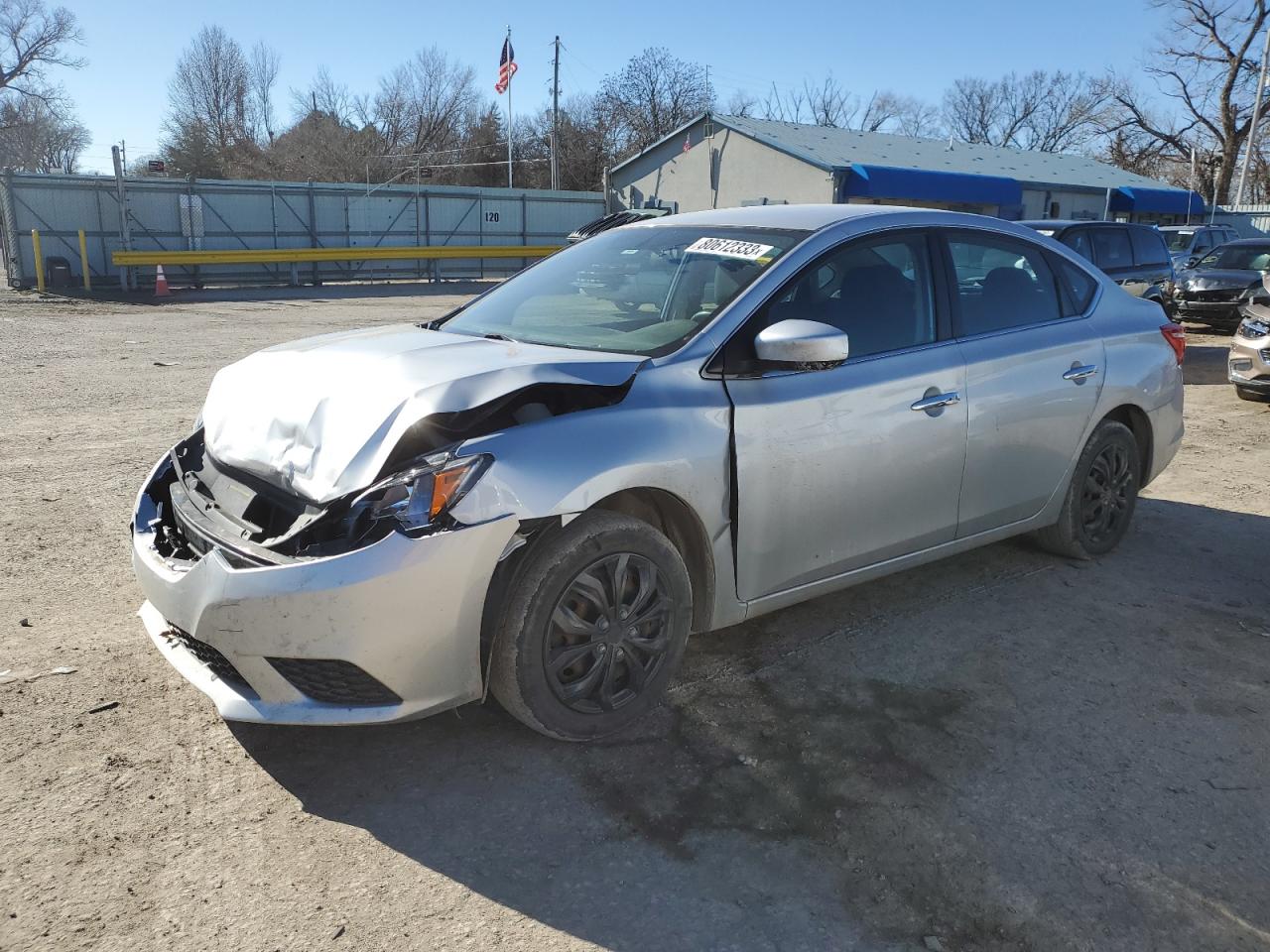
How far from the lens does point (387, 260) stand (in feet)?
96.5

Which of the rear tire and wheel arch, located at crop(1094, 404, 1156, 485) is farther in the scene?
wheel arch, located at crop(1094, 404, 1156, 485)

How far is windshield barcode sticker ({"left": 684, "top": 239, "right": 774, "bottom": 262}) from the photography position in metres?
3.88

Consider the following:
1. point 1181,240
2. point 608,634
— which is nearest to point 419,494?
point 608,634

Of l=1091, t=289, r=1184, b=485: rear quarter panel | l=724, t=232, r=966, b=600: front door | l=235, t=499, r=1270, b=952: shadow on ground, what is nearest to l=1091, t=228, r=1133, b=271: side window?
l=1091, t=289, r=1184, b=485: rear quarter panel

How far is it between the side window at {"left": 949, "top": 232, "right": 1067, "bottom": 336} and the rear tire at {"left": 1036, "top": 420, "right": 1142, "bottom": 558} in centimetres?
75

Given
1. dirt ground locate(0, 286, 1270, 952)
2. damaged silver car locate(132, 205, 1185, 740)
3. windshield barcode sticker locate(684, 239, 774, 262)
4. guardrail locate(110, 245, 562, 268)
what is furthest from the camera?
guardrail locate(110, 245, 562, 268)

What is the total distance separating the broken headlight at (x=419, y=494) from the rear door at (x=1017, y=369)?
2.32 metres

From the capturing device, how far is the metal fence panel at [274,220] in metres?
23.2

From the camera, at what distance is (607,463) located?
3084 mm

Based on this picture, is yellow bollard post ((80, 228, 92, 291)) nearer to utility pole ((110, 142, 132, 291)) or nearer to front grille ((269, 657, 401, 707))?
utility pole ((110, 142, 132, 291))

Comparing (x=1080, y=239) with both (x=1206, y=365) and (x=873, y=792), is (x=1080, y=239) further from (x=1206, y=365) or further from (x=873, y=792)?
(x=873, y=792)

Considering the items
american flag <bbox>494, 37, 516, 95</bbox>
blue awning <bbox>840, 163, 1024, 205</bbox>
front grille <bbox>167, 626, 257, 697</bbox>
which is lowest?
front grille <bbox>167, 626, 257, 697</bbox>

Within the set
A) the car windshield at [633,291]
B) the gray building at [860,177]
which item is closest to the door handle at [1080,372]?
the car windshield at [633,291]

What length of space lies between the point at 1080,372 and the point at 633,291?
7.37 feet
